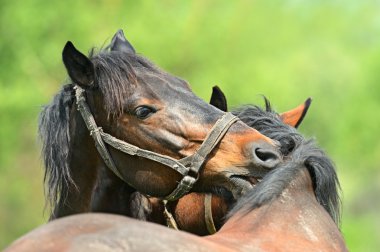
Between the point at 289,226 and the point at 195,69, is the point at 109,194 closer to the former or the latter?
the point at 289,226

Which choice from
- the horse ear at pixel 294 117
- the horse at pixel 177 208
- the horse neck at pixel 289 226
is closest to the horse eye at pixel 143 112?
the horse at pixel 177 208

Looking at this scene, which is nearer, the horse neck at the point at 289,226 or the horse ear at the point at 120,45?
the horse neck at the point at 289,226

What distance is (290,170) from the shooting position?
4.59 meters

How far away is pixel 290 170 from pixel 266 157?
1.11 ft

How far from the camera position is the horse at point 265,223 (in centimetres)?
333

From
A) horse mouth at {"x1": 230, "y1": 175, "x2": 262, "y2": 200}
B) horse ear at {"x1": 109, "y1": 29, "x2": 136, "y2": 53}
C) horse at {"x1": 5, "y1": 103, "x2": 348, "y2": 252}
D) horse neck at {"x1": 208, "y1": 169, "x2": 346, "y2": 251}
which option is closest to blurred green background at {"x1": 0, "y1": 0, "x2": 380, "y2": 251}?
horse ear at {"x1": 109, "y1": 29, "x2": 136, "y2": 53}

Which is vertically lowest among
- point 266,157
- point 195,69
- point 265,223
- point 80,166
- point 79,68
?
point 265,223

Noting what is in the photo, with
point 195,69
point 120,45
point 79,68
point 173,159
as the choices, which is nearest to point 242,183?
point 173,159

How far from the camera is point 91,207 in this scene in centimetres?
535

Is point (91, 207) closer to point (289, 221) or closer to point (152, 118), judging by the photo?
point (152, 118)

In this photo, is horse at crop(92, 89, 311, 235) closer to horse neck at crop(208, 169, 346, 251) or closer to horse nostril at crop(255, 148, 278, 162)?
horse nostril at crop(255, 148, 278, 162)

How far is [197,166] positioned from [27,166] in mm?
16813

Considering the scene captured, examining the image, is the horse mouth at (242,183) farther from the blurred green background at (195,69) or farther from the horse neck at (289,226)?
the blurred green background at (195,69)

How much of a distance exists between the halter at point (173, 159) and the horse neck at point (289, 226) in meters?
0.57
